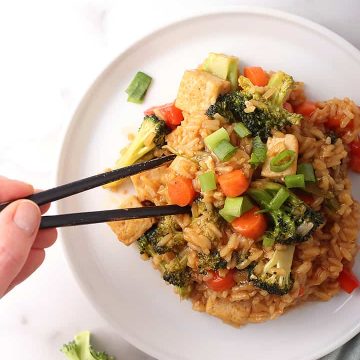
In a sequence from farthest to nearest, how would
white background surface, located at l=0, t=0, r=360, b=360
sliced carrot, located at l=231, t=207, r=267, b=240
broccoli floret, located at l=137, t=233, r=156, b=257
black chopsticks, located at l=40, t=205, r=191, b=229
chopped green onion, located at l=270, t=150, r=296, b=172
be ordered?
1. white background surface, located at l=0, t=0, r=360, b=360
2. broccoli floret, located at l=137, t=233, r=156, b=257
3. sliced carrot, located at l=231, t=207, r=267, b=240
4. chopped green onion, located at l=270, t=150, r=296, b=172
5. black chopsticks, located at l=40, t=205, r=191, b=229

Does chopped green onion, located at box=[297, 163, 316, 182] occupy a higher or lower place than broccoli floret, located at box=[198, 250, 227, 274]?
higher

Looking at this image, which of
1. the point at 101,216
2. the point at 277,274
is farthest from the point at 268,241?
the point at 101,216

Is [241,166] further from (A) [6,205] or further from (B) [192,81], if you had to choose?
(A) [6,205]

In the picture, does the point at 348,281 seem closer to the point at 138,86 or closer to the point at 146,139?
the point at 146,139

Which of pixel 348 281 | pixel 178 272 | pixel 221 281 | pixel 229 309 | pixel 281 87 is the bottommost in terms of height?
pixel 229 309

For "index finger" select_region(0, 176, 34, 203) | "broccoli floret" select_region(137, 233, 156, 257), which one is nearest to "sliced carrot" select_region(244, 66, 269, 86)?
"broccoli floret" select_region(137, 233, 156, 257)

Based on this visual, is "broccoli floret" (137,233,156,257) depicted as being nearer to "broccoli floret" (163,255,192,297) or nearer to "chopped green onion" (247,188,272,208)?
"broccoli floret" (163,255,192,297)

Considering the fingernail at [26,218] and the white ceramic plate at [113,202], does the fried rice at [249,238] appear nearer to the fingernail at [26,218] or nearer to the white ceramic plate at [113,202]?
the white ceramic plate at [113,202]
